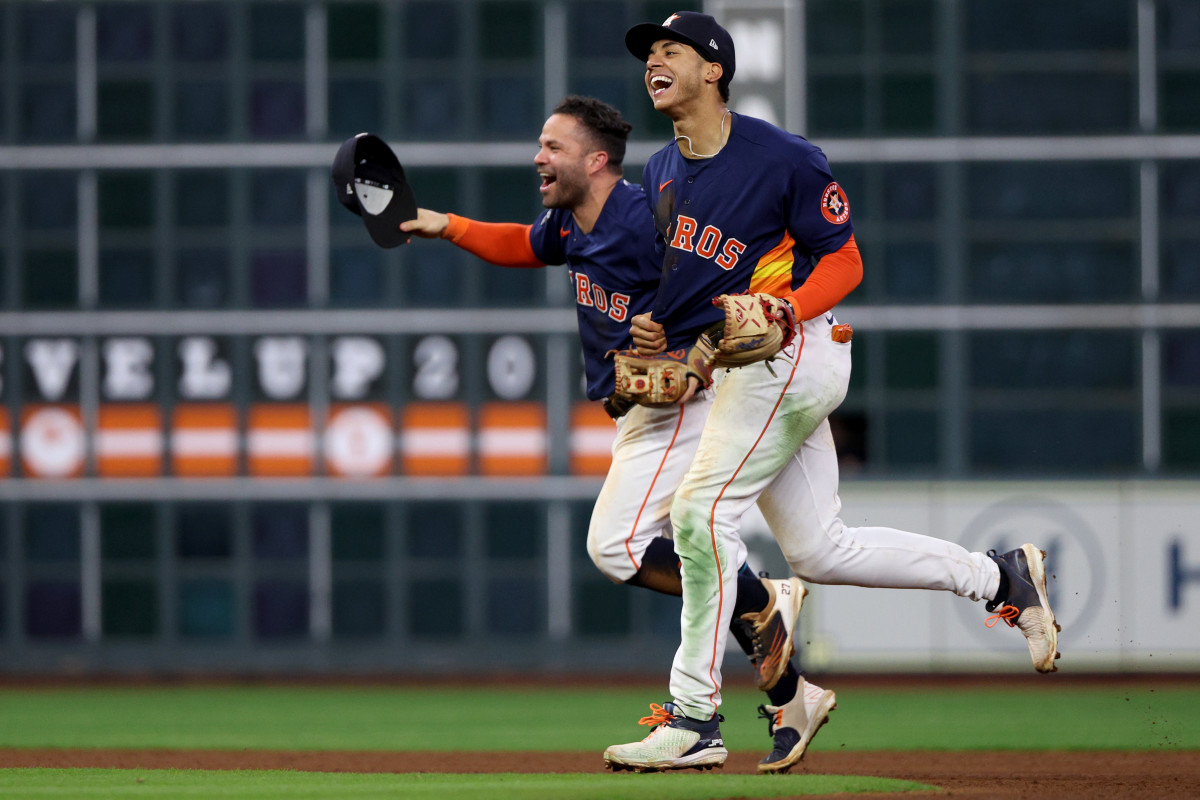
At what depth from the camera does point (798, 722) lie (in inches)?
203

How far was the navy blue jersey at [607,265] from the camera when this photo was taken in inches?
206

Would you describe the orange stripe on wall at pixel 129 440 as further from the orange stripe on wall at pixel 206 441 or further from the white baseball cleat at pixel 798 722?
the white baseball cleat at pixel 798 722

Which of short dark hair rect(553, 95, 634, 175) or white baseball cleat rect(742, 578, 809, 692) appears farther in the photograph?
short dark hair rect(553, 95, 634, 175)

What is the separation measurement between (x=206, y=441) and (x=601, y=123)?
21.4ft

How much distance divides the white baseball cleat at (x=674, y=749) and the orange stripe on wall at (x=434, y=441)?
644cm

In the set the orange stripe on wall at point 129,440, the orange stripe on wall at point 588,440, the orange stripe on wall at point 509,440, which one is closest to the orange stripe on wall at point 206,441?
the orange stripe on wall at point 129,440

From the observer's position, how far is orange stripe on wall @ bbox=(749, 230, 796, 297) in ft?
15.3

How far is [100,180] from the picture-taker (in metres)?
11.2

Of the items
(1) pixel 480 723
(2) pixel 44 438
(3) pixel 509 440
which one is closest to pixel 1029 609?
(1) pixel 480 723

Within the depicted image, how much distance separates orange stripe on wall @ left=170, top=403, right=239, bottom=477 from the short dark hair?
20.8 feet

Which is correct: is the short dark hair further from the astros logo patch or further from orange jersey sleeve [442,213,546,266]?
the astros logo patch

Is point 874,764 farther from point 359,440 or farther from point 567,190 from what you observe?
point 359,440

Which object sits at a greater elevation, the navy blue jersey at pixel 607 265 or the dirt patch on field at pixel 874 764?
the navy blue jersey at pixel 607 265

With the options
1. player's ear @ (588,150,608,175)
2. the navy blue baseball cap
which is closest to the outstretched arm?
player's ear @ (588,150,608,175)
